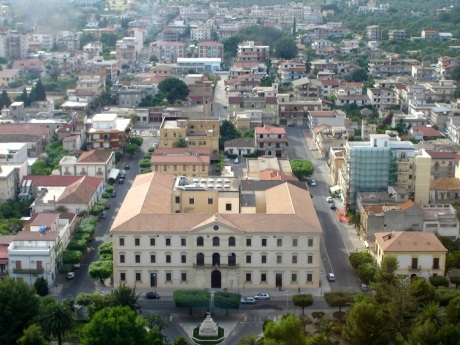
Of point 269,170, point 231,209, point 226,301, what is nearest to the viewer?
point 226,301

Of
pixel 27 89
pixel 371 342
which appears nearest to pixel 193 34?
pixel 27 89

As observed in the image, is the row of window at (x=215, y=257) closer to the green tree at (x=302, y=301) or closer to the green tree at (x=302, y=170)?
the green tree at (x=302, y=301)

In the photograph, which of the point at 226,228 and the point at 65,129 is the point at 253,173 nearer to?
the point at 226,228

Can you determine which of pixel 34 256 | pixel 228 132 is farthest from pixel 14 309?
pixel 228 132

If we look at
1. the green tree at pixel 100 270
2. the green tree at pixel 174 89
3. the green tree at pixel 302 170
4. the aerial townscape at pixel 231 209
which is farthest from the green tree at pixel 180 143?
the green tree at pixel 100 270

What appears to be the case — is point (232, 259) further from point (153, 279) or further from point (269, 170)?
point (269, 170)

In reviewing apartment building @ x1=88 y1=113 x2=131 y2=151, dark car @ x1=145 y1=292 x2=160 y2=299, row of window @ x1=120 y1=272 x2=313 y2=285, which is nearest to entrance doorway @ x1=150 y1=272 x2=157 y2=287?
row of window @ x1=120 y1=272 x2=313 y2=285

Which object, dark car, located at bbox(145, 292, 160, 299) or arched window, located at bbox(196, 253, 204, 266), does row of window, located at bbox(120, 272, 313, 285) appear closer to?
arched window, located at bbox(196, 253, 204, 266)

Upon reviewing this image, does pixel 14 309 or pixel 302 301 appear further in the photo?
pixel 302 301
